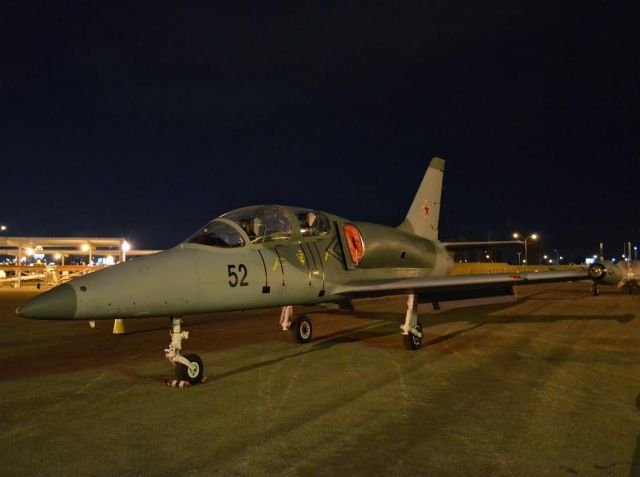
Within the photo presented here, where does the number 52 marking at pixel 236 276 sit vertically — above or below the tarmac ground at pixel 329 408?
above

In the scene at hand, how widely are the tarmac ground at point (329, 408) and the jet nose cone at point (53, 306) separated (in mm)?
1139

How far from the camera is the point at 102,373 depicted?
28.0ft

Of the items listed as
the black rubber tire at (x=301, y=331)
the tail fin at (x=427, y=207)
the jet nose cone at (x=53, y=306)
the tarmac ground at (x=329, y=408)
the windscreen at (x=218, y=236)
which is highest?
the tail fin at (x=427, y=207)

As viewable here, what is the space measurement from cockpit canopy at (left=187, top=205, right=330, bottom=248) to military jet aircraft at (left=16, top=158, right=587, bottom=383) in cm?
2

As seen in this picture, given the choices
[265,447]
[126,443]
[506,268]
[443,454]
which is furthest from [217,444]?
[506,268]

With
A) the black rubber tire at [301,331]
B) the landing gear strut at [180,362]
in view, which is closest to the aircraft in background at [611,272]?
the black rubber tire at [301,331]

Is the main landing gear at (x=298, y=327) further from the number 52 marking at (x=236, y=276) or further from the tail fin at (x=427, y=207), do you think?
the tail fin at (x=427, y=207)

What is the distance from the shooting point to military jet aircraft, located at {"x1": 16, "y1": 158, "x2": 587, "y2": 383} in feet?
22.3

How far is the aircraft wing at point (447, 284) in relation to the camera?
10.7 meters

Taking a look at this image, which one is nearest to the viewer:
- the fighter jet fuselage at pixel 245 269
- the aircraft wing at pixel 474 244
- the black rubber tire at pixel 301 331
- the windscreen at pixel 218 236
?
the fighter jet fuselage at pixel 245 269

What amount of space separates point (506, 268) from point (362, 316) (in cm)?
4529

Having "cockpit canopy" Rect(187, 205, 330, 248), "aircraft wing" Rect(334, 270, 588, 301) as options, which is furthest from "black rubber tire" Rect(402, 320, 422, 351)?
"cockpit canopy" Rect(187, 205, 330, 248)

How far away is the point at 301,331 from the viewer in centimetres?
1195

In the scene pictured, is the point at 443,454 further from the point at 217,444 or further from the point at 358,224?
the point at 358,224
